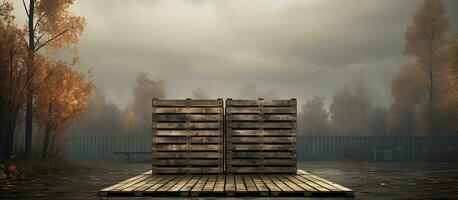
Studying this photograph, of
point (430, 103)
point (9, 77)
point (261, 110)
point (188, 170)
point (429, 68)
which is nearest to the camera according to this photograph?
point (188, 170)

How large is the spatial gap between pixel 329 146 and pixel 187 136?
91.6 ft

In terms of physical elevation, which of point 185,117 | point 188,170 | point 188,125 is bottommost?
point 188,170

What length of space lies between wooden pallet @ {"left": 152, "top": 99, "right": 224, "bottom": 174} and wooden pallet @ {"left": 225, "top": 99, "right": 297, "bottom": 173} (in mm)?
341

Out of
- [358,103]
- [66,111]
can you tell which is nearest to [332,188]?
[66,111]

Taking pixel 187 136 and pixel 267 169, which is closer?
pixel 267 169

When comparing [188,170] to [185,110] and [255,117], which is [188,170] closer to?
[185,110]

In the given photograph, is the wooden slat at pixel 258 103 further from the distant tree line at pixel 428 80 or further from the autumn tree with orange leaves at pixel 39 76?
the distant tree line at pixel 428 80

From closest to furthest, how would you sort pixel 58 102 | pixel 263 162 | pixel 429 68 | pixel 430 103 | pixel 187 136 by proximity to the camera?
pixel 263 162 < pixel 187 136 < pixel 58 102 < pixel 430 103 < pixel 429 68

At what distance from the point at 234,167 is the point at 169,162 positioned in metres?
1.84

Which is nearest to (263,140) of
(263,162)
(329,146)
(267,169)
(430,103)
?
(263,162)

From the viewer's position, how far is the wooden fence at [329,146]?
36.6 m

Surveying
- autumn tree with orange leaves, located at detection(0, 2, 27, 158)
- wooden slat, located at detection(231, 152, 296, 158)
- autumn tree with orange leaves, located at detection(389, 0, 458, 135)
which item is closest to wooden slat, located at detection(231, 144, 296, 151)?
wooden slat, located at detection(231, 152, 296, 158)

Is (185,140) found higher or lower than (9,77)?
lower

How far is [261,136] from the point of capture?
14.3m
